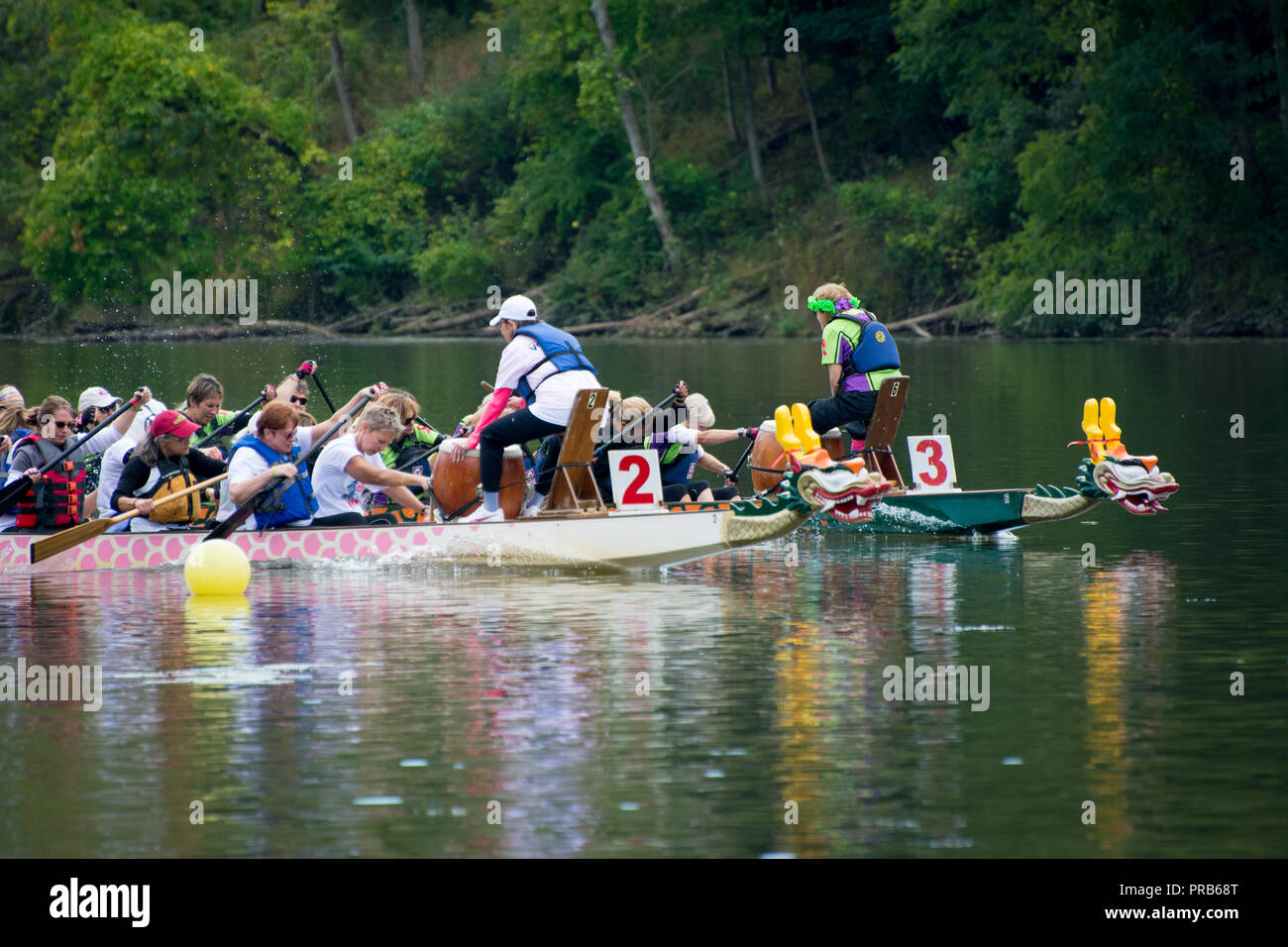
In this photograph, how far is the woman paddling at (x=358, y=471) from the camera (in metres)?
14.6

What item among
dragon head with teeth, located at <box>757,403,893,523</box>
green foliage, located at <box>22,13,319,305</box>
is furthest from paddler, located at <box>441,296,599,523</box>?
green foliage, located at <box>22,13,319,305</box>

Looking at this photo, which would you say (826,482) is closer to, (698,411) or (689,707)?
(698,411)

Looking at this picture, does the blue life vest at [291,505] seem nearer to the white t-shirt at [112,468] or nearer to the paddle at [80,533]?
the paddle at [80,533]

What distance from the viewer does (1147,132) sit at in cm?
4519

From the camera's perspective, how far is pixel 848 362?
54.2ft

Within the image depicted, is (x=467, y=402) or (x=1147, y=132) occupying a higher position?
(x=1147, y=132)

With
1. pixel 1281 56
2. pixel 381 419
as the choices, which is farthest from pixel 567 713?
pixel 1281 56

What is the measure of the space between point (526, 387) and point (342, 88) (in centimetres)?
5609

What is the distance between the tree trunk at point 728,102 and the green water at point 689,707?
43304mm

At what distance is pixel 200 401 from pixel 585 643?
434 cm

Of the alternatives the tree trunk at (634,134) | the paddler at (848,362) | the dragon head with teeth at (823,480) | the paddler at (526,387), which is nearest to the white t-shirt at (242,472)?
the paddler at (526,387)
